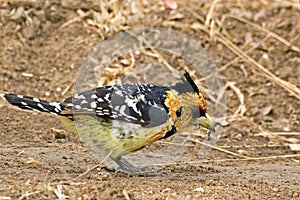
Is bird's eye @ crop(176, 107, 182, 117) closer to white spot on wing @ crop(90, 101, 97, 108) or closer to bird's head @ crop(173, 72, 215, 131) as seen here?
bird's head @ crop(173, 72, 215, 131)

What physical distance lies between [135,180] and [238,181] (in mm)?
844

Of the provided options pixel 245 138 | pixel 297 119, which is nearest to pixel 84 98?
pixel 245 138

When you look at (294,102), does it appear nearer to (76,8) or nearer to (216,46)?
(216,46)

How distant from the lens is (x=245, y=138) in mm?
7719

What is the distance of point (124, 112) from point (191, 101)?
56 centimetres

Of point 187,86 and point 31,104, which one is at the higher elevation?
point 187,86

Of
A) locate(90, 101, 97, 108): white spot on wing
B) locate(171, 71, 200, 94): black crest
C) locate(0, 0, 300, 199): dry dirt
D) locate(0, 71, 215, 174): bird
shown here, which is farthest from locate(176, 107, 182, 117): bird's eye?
locate(90, 101, 97, 108): white spot on wing

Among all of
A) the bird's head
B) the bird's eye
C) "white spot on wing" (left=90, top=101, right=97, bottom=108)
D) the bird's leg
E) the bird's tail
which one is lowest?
the bird's leg

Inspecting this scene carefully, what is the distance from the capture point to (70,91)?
27.3 feet

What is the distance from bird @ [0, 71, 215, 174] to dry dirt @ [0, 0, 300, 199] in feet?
0.90

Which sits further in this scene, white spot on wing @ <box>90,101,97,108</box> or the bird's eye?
the bird's eye

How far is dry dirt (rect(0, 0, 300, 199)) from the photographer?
546 centimetres

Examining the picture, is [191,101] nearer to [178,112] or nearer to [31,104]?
[178,112]

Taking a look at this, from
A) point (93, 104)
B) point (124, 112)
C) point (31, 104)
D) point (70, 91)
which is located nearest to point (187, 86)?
point (124, 112)
